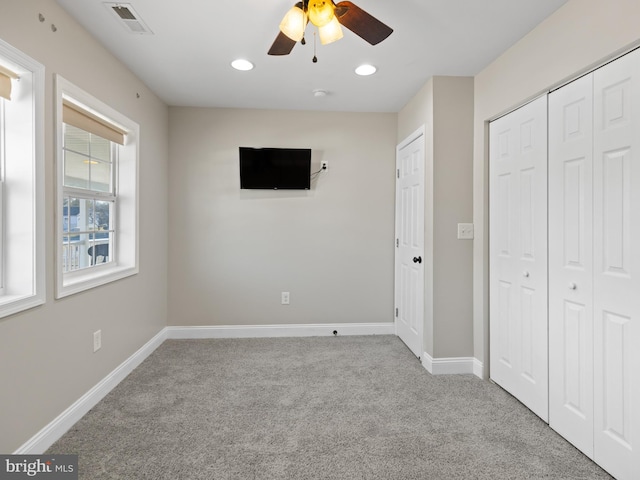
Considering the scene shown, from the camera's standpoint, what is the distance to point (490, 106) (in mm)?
2699

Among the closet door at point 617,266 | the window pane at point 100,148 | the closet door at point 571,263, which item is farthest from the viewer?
the window pane at point 100,148

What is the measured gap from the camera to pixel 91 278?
2383mm

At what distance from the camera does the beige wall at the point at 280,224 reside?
3781mm

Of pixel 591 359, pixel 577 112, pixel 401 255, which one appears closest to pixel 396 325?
pixel 401 255

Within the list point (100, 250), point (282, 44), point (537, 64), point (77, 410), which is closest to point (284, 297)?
A: point (100, 250)

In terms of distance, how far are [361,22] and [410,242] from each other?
218cm

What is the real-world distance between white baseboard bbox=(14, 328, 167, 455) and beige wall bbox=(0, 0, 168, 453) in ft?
0.13

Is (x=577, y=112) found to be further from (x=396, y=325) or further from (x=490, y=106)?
(x=396, y=325)

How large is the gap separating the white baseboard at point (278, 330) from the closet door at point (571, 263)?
1.98 m

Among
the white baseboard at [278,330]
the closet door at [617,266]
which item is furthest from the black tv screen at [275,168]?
the closet door at [617,266]

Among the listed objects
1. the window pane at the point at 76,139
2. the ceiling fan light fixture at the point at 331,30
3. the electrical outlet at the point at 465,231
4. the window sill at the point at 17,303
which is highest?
the ceiling fan light fixture at the point at 331,30

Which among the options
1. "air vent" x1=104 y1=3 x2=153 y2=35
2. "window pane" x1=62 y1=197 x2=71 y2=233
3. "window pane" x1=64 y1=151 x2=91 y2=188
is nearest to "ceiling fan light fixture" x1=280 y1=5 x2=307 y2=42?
"air vent" x1=104 y1=3 x2=153 y2=35

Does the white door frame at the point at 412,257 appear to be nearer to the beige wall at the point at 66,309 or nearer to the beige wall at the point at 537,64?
the beige wall at the point at 537,64

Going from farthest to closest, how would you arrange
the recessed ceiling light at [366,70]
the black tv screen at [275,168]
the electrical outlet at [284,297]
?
the electrical outlet at [284,297], the black tv screen at [275,168], the recessed ceiling light at [366,70]
